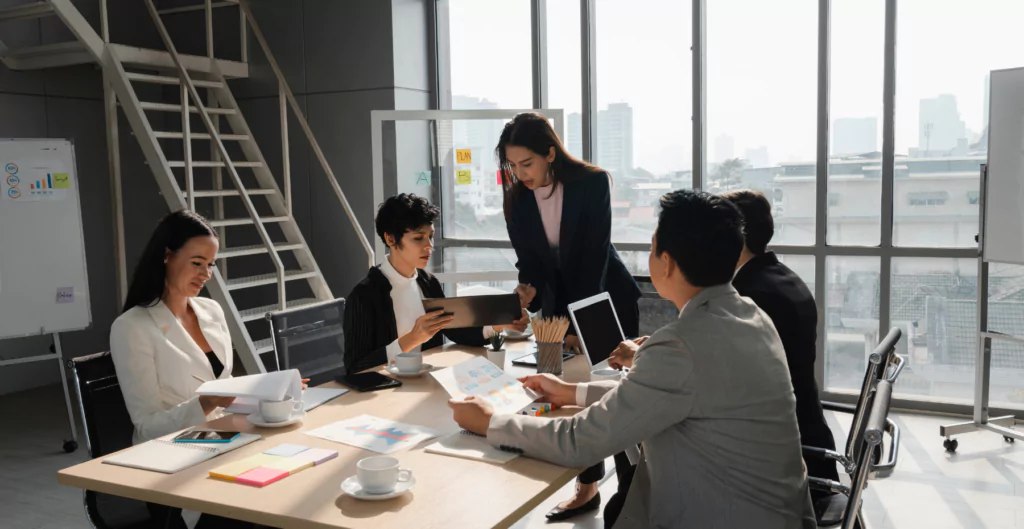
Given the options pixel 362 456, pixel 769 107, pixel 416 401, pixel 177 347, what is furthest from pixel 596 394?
pixel 769 107

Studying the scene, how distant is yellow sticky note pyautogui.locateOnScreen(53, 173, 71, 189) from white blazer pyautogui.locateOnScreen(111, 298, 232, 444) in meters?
3.25

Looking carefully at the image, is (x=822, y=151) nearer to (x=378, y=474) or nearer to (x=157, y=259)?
(x=157, y=259)

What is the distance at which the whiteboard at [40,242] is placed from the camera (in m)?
4.92

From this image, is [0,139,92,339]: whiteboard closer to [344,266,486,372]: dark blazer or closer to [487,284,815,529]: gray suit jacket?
[344,266,486,372]: dark blazer

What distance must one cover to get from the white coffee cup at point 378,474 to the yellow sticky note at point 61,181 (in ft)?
14.4

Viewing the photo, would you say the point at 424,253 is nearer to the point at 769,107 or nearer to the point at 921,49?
the point at 769,107

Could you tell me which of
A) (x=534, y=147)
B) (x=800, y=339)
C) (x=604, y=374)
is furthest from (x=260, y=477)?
(x=534, y=147)

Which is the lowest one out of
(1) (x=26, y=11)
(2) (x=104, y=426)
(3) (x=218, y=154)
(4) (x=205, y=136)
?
(2) (x=104, y=426)

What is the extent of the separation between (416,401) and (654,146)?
3.60 meters

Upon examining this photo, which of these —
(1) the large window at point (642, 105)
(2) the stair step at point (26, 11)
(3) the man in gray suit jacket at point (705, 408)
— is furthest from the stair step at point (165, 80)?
(3) the man in gray suit jacket at point (705, 408)

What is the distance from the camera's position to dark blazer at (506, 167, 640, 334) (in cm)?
333

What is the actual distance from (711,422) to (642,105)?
4.18 m

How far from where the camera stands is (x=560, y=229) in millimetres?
3381

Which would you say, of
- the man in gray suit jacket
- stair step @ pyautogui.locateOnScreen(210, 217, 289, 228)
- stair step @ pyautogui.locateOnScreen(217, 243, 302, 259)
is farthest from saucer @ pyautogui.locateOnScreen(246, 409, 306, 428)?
stair step @ pyautogui.locateOnScreen(210, 217, 289, 228)
